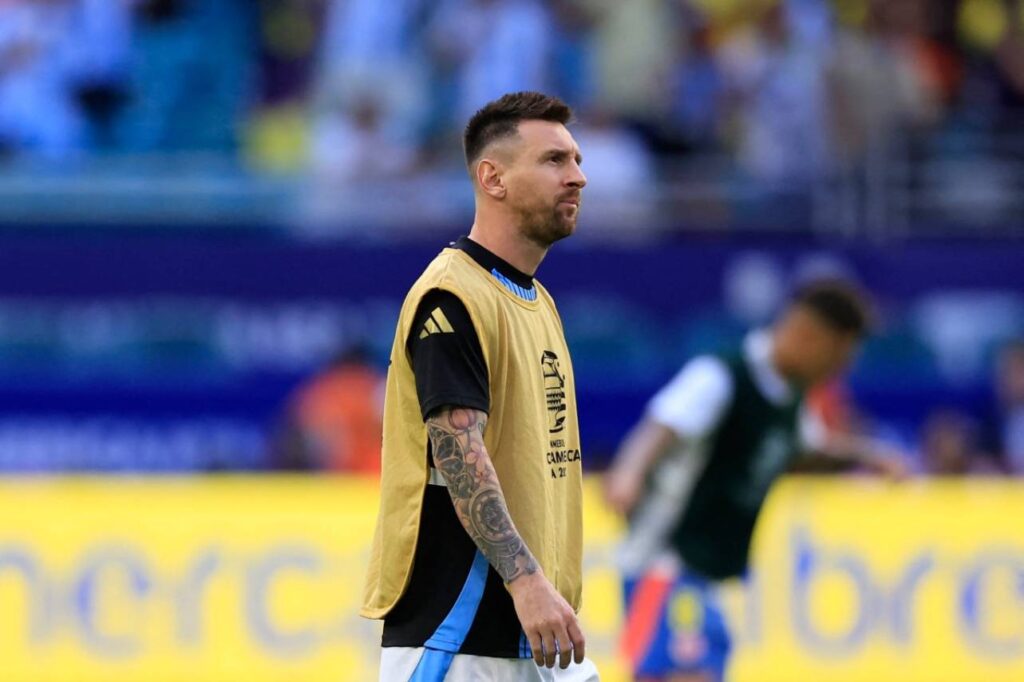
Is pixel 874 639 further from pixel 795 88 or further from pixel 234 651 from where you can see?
pixel 795 88

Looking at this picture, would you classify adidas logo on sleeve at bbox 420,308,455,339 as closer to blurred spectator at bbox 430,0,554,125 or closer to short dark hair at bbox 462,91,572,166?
short dark hair at bbox 462,91,572,166

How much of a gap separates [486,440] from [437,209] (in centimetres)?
890

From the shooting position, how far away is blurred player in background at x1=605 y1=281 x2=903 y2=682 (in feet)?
23.0

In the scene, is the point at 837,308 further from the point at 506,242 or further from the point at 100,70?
the point at 100,70

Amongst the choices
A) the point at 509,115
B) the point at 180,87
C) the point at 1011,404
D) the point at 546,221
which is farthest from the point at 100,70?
the point at 546,221

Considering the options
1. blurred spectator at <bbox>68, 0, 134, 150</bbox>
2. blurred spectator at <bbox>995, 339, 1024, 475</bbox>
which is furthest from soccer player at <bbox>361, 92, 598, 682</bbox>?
blurred spectator at <bbox>68, 0, 134, 150</bbox>

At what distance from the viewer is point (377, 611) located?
→ 4465mm

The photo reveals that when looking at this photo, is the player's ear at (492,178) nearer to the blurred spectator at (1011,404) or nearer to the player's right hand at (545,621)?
the player's right hand at (545,621)

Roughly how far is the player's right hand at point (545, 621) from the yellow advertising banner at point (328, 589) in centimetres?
560

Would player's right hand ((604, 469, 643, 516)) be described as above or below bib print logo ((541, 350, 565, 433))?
below

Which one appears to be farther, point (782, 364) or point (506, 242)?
point (782, 364)

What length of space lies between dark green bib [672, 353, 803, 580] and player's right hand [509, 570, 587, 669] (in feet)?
9.56

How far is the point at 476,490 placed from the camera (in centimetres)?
423

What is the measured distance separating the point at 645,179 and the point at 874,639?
4.55 metres
